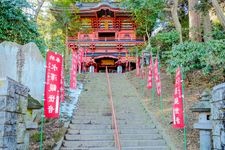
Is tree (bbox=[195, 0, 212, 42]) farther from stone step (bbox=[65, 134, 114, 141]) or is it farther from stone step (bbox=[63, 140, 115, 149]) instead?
stone step (bbox=[63, 140, 115, 149])

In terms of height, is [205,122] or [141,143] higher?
[205,122]

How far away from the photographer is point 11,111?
481 centimetres

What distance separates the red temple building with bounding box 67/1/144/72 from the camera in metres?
28.4

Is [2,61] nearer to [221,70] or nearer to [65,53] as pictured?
[221,70]

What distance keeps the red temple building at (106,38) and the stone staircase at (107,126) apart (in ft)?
45.7

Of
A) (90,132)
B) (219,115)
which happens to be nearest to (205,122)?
(219,115)

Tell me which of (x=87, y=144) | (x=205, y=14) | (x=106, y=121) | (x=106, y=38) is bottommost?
(x=87, y=144)

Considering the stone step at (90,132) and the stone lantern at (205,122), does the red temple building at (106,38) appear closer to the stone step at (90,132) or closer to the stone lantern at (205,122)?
the stone step at (90,132)

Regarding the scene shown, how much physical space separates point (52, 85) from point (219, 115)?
3.85 m

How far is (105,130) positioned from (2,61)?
3.65 meters

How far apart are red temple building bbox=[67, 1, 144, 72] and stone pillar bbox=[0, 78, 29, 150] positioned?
69.9 ft

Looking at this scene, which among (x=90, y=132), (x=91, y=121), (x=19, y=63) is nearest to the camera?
(x=19, y=63)

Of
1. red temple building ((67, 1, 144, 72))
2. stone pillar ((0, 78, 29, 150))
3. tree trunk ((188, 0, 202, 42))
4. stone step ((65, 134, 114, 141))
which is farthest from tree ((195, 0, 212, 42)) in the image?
red temple building ((67, 1, 144, 72))

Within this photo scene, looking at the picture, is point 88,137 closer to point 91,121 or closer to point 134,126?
point 91,121
